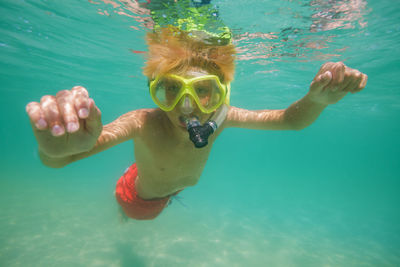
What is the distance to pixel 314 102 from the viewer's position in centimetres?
278

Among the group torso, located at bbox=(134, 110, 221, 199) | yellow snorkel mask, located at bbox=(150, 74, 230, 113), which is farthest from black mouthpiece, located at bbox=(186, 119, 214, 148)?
torso, located at bbox=(134, 110, 221, 199)

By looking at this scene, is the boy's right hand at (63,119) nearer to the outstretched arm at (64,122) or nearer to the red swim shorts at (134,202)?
the outstretched arm at (64,122)

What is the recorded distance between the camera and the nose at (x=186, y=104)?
2791 mm

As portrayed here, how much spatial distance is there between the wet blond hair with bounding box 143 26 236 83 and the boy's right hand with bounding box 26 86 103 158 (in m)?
1.88

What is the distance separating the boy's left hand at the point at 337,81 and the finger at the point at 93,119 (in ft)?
7.26

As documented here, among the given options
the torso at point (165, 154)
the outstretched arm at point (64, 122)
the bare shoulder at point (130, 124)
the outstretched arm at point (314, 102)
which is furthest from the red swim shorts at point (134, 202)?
the outstretched arm at point (64, 122)

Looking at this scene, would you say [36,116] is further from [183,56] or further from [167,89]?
[183,56]

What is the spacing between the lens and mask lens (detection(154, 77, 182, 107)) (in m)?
3.07

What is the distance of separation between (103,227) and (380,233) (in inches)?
700

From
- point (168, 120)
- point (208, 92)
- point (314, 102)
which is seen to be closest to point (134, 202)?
point (168, 120)

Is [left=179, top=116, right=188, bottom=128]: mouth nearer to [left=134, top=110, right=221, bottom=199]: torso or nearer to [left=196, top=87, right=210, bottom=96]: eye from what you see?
[left=134, top=110, right=221, bottom=199]: torso

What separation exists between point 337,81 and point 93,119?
2.32 meters

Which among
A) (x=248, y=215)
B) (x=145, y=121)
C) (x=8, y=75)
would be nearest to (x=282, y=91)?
(x=248, y=215)

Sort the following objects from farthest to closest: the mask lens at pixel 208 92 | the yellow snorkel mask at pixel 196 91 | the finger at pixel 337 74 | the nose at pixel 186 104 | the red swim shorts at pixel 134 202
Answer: the red swim shorts at pixel 134 202
the mask lens at pixel 208 92
the yellow snorkel mask at pixel 196 91
the nose at pixel 186 104
the finger at pixel 337 74
